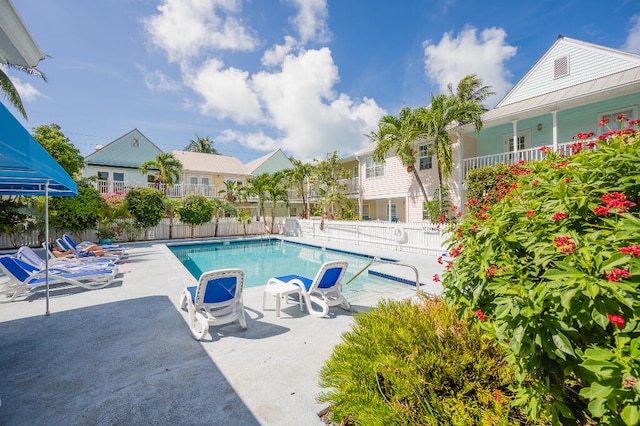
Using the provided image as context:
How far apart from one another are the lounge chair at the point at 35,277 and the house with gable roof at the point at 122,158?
21478mm

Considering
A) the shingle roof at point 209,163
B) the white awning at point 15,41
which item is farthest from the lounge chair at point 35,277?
the shingle roof at point 209,163

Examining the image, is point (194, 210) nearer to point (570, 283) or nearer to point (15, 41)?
point (15, 41)

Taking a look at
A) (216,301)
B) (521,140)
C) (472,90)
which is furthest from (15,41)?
(472,90)

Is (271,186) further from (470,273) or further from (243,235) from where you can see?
(470,273)

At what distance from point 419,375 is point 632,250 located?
173 cm

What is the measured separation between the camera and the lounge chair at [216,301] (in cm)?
476

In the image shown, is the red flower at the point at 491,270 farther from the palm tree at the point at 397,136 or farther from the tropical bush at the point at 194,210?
the tropical bush at the point at 194,210

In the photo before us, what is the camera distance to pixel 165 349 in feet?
14.2

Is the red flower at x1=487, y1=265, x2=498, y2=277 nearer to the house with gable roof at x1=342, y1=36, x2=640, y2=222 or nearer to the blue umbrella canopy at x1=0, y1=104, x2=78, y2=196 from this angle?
the blue umbrella canopy at x1=0, y1=104, x2=78, y2=196

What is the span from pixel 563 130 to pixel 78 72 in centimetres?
2368

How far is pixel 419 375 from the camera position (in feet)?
7.72

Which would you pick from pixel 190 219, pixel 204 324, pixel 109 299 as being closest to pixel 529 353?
pixel 204 324

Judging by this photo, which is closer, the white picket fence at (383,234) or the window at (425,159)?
the white picket fence at (383,234)

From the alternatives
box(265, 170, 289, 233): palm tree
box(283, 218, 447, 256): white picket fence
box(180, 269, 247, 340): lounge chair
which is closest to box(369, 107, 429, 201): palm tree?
box(283, 218, 447, 256): white picket fence
